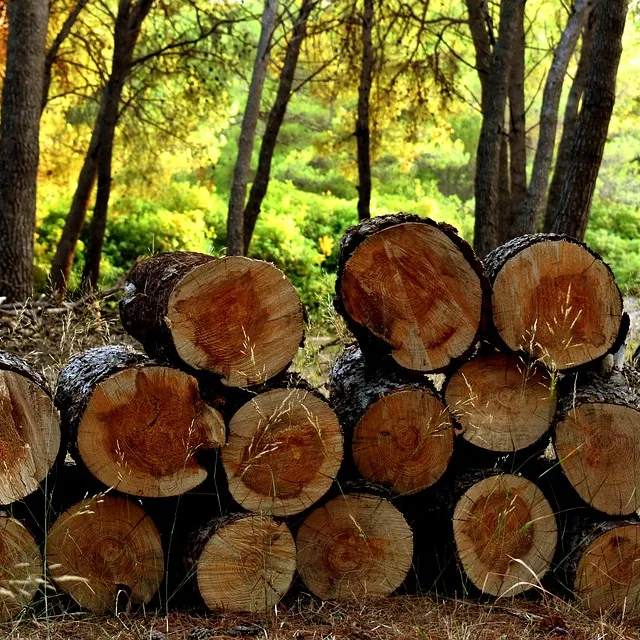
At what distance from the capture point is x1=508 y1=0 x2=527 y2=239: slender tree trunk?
10.3m

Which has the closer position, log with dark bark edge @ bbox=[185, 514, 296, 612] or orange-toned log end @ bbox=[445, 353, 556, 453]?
log with dark bark edge @ bbox=[185, 514, 296, 612]

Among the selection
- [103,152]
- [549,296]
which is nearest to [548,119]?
[103,152]

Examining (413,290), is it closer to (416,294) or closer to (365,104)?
(416,294)

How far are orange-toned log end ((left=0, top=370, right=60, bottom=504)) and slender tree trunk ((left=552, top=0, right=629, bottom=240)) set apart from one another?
4.66 metres

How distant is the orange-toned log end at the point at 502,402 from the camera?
361cm

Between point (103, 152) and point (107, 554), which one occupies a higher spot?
point (103, 152)

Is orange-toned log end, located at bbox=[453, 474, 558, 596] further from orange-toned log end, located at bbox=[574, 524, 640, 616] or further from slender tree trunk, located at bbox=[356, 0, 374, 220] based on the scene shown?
slender tree trunk, located at bbox=[356, 0, 374, 220]

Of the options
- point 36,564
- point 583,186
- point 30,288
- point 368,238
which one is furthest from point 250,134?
point 36,564

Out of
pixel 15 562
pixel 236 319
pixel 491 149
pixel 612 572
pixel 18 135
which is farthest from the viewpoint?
pixel 491 149

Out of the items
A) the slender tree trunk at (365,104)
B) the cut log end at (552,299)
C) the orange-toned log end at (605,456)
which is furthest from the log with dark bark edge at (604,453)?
the slender tree trunk at (365,104)

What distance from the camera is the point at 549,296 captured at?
141 inches

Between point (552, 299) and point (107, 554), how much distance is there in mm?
2018

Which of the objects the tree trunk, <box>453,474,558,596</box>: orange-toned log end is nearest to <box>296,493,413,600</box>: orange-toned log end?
<box>453,474,558,596</box>: orange-toned log end

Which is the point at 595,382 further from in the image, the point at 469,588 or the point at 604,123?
the point at 604,123
